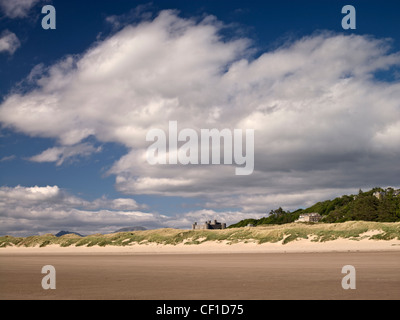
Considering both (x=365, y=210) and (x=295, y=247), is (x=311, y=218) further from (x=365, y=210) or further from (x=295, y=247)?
(x=295, y=247)

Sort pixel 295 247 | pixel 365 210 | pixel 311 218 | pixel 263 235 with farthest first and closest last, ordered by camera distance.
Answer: pixel 311 218 → pixel 365 210 → pixel 263 235 → pixel 295 247

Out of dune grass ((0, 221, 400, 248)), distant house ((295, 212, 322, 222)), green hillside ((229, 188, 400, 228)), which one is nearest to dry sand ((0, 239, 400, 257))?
dune grass ((0, 221, 400, 248))

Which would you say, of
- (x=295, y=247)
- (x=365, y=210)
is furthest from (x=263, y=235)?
(x=365, y=210)

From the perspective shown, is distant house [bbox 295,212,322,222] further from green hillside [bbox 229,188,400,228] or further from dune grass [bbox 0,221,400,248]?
dune grass [bbox 0,221,400,248]

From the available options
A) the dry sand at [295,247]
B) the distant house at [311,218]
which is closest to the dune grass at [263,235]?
the dry sand at [295,247]

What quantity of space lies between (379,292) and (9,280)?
1259 centimetres

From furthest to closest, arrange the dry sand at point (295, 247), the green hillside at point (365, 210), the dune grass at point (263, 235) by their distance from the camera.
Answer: the green hillside at point (365, 210) → the dune grass at point (263, 235) → the dry sand at point (295, 247)

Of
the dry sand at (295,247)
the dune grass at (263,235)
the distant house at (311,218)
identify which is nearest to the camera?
the dry sand at (295,247)

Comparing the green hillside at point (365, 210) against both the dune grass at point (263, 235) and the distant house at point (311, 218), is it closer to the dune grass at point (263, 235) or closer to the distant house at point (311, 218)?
the distant house at point (311, 218)
